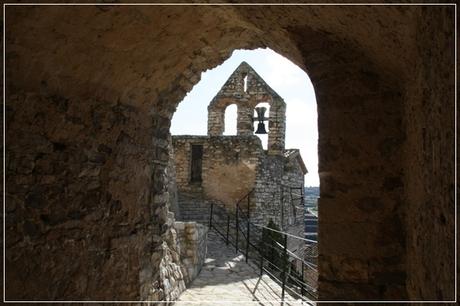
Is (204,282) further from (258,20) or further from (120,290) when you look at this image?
(258,20)

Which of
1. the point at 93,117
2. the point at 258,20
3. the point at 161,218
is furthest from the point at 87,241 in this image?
the point at 258,20

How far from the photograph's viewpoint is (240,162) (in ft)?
41.3

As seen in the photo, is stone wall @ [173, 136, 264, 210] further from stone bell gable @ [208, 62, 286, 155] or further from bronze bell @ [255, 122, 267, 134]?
stone bell gable @ [208, 62, 286, 155]

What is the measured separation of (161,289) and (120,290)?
1162 millimetres

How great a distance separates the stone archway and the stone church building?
335 inches

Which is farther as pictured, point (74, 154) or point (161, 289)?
point (161, 289)

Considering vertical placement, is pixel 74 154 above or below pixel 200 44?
below

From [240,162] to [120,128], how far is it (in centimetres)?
906

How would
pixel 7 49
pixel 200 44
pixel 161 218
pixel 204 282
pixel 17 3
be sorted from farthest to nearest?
pixel 204 282, pixel 161 218, pixel 200 44, pixel 7 49, pixel 17 3

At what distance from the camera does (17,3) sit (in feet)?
7.21

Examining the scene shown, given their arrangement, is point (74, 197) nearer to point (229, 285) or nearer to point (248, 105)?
point (229, 285)

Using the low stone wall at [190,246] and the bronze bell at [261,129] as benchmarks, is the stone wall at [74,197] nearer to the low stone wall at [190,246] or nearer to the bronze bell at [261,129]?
the low stone wall at [190,246]

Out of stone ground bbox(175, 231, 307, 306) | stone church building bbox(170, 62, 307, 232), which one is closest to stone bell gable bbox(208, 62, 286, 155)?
stone church building bbox(170, 62, 307, 232)

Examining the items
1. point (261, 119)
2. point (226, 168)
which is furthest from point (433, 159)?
point (261, 119)
